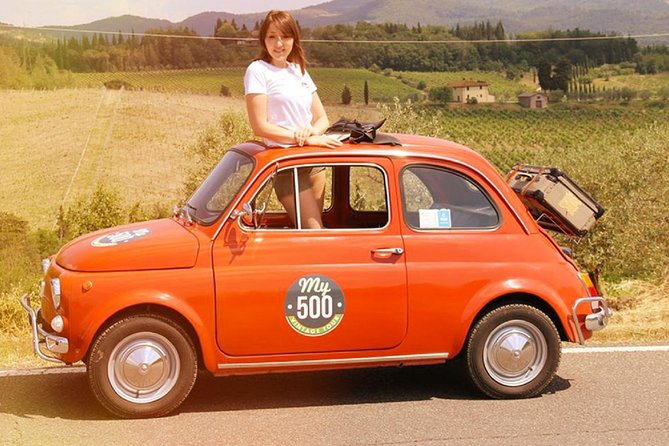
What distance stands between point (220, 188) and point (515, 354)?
212cm

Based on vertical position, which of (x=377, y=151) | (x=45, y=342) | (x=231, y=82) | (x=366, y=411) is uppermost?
(x=377, y=151)

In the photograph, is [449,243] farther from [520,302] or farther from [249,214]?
[249,214]

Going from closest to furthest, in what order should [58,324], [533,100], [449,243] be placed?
[58,324]
[449,243]
[533,100]

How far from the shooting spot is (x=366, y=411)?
6.27 m

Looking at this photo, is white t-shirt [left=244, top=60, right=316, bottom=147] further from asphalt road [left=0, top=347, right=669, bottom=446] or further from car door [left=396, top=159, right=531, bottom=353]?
asphalt road [left=0, top=347, right=669, bottom=446]

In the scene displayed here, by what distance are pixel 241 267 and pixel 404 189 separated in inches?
45.8

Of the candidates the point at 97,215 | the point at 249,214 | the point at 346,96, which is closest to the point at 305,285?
the point at 249,214

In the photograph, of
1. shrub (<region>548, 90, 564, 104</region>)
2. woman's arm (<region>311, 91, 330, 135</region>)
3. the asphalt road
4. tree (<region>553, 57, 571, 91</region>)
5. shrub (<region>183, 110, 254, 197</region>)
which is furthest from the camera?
tree (<region>553, 57, 571, 91</region>)

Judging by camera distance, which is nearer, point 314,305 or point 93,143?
point 314,305

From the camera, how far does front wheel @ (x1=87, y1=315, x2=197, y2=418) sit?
6.01 m

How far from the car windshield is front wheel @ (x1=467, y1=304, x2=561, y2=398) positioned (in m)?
1.72

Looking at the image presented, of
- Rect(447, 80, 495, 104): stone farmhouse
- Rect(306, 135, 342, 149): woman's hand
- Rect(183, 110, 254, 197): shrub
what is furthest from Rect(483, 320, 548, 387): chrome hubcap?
Rect(447, 80, 495, 104): stone farmhouse

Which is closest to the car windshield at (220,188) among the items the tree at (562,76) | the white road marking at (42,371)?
the white road marking at (42,371)

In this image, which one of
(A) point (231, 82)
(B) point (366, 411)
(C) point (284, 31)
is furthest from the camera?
(A) point (231, 82)
